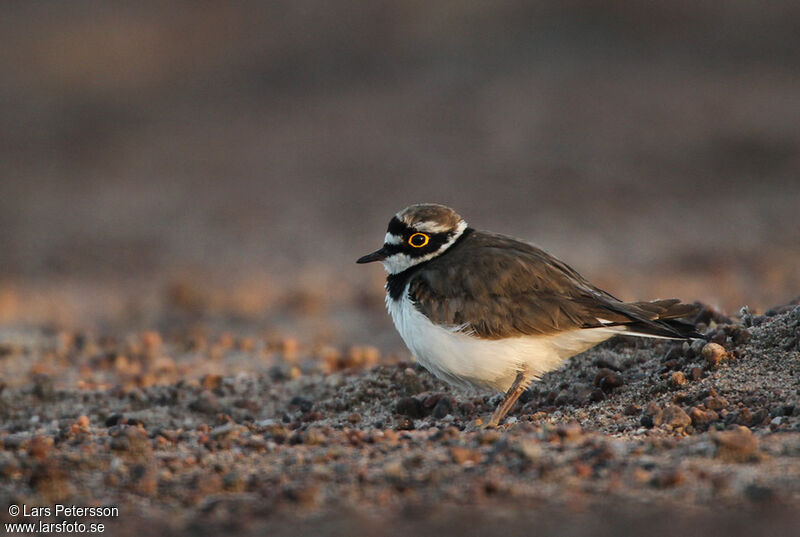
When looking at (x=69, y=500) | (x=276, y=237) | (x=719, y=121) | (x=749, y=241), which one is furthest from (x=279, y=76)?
(x=69, y=500)

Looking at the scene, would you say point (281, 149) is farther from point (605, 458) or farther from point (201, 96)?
point (605, 458)

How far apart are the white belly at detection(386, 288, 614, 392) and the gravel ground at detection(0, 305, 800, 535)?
1.00ft

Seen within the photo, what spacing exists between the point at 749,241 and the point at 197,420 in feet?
32.4

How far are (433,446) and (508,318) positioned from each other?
127 cm

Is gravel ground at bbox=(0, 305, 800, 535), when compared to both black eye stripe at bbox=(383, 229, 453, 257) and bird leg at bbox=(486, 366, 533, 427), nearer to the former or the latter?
bird leg at bbox=(486, 366, 533, 427)

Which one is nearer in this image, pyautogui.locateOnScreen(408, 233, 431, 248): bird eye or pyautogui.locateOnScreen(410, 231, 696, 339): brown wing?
pyautogui.locateOnScreen(410, 231, 696, 339): brown wing

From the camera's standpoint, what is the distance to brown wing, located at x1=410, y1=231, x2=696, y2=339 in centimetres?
578

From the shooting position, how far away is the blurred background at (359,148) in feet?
43.0

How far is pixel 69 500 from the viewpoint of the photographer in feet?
13.9

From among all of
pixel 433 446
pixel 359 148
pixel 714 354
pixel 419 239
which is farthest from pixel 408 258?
pixel 359 148

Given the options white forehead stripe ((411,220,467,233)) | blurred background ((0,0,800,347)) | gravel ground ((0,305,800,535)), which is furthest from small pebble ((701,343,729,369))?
blurred background ((0,0,800,347))

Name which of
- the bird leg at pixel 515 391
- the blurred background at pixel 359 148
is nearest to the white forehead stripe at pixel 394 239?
the bird leg at pixel 515 391

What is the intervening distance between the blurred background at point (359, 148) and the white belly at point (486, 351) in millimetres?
4681

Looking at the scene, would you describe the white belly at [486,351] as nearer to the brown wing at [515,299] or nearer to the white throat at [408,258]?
the brown wing at [515,299]
